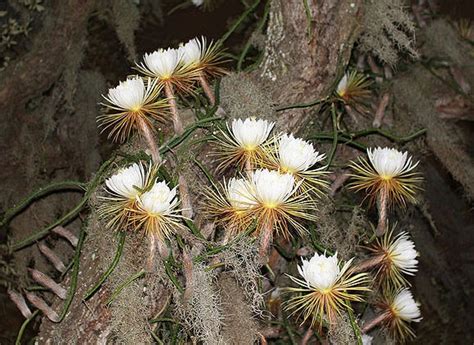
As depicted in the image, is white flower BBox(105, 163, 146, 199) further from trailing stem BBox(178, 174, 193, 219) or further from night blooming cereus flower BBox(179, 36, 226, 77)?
night blooming cereus flower BBox(179, 36, 226, 77)

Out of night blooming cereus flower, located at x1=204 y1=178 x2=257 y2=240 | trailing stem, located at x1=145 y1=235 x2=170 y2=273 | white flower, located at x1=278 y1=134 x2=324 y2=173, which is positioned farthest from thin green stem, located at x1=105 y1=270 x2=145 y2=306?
white flower, located at x1=278 y1=134 x2=324 y2=173

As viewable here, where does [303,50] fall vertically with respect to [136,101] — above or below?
above

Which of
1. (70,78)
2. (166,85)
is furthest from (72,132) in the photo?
Answer: (166,85)

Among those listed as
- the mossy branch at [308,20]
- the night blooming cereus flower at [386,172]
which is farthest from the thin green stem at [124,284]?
the mossy branch at [308,20]

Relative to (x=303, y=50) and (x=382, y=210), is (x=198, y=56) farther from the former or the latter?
(x=382, y=210)

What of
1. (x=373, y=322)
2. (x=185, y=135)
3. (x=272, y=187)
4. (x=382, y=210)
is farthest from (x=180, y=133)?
(x=373, y=322)

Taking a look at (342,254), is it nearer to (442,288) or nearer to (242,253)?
(242,253)

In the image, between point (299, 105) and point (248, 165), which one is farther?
point (299, 105)

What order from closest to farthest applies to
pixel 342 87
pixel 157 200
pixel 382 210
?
pixel 157 200 → pixel 382 210 → pixel 342 87

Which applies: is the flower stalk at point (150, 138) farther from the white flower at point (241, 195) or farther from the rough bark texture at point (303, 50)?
the rough bark texture at point (303, 50)
